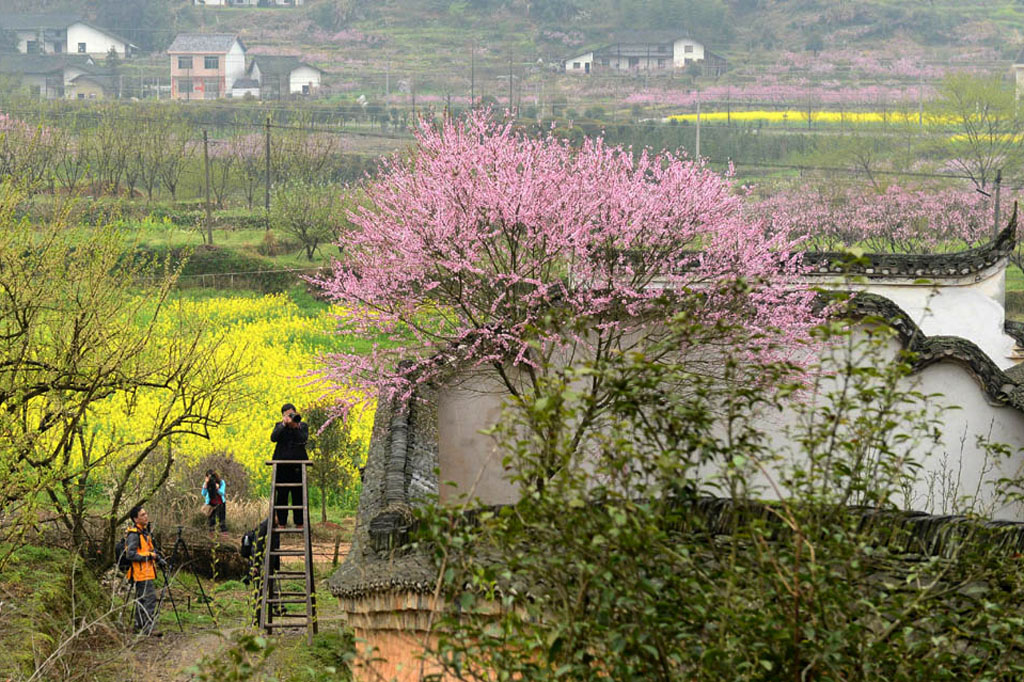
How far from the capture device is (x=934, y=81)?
97.8m

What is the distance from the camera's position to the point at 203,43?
108375mm

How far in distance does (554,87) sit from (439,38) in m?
20.7

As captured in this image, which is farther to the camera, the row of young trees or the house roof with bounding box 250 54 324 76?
the house roof with bounding box 250 54 324 76

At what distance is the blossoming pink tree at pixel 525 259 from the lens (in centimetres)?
1228

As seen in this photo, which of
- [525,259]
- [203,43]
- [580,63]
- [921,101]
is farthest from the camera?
[580,63]

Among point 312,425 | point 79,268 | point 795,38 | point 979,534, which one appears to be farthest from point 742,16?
point 979,534

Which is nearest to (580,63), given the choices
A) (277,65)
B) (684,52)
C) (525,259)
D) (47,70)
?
(684,52)

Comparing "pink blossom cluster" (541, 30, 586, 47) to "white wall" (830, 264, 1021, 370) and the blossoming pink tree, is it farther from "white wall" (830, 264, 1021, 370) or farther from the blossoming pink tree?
the blossoming pink tree

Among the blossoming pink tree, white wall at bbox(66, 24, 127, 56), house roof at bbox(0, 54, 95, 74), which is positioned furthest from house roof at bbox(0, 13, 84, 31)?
the blossoming pink tree

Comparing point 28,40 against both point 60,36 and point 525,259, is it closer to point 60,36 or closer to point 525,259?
point 60,36

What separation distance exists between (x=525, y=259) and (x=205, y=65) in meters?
100

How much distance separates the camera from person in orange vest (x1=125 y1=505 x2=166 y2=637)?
12883 mm

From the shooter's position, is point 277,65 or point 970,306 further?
point 277,65

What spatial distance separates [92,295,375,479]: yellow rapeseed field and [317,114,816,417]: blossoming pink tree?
3213 millimetres
